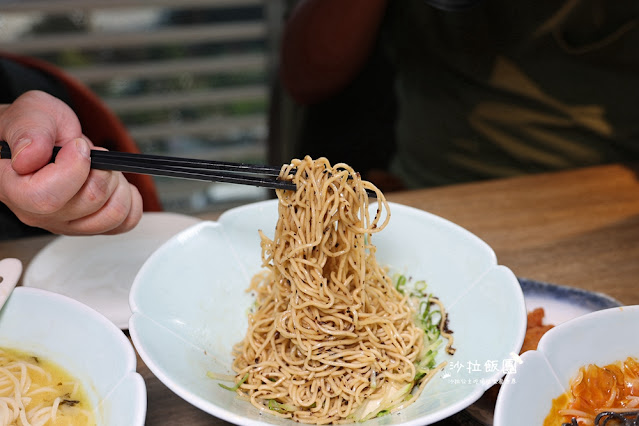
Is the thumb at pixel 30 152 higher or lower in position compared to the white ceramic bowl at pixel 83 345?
higher

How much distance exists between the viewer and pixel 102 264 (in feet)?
4.94

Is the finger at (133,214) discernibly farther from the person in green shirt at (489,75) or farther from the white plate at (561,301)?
the person in green shirt at (489,75)

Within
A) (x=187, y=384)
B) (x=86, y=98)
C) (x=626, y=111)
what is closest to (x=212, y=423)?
(x=187, y=384)

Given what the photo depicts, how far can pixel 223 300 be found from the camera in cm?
133

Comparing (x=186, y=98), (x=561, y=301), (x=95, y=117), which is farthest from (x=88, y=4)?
(x=561, y=301)

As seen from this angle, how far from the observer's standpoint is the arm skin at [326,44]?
2336mm

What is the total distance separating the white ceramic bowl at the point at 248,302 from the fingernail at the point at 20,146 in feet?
1.10

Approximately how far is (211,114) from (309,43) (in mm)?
1924

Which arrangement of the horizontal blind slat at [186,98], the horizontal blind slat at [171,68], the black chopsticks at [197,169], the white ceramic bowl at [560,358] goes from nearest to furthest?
the white ceramic bowl at [560,358]
the black chopsticks at [197,169]
the horizontal blind slat at [171,68]
the horizontal blind slat at [186,98]

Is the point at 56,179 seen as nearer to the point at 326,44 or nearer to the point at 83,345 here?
the point at 83,345

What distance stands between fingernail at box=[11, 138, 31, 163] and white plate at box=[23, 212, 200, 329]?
0.36 m

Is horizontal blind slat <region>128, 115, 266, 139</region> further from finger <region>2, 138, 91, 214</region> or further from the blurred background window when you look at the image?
finger <region>2, 138, 91, 214</region>

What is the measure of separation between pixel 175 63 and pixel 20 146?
116 inches

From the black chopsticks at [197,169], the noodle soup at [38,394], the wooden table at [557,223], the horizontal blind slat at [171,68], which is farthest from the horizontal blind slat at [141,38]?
the noodle soup at [38,394]
